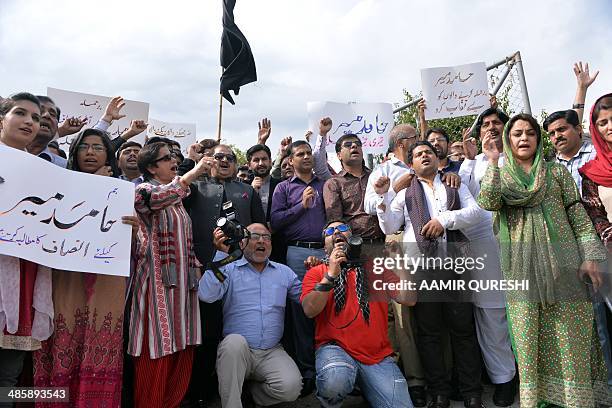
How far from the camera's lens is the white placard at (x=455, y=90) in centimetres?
616

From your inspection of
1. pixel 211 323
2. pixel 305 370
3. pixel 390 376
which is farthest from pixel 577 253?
pixel 211 323

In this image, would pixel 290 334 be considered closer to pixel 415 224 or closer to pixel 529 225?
pixel 415 224

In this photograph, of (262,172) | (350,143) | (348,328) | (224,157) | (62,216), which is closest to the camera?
(62,216)

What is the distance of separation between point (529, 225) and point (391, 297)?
3.60ft

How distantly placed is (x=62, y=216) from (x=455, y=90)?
5.02 m

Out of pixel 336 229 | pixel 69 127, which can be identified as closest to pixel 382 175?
pixel 336 229

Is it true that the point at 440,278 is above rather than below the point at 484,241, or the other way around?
below

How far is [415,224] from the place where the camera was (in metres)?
3.56

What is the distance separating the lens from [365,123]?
6445 millimetres

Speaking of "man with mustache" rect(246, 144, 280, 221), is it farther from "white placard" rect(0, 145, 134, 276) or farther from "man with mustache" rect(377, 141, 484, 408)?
"white placard" rect(0, 145, 134, 276)

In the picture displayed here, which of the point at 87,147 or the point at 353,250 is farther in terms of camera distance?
the point at 353,250

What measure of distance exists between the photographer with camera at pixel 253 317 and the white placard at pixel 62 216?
26.1 inches

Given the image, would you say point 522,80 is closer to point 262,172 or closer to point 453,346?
point 262,172

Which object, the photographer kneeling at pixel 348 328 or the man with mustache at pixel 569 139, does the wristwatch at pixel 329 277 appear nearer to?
the photographer kneeling at pixel 348 328
